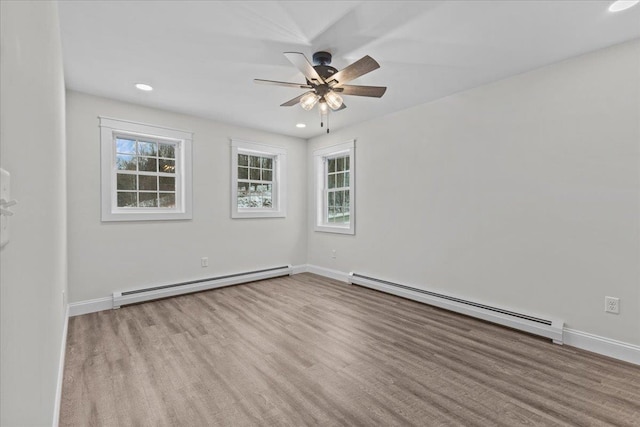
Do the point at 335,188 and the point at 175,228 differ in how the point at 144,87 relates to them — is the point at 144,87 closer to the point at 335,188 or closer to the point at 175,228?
the point at 175,228

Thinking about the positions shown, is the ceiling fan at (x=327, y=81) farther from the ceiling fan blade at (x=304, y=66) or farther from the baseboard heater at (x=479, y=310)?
the baseboard heater at (x=479, y=310)

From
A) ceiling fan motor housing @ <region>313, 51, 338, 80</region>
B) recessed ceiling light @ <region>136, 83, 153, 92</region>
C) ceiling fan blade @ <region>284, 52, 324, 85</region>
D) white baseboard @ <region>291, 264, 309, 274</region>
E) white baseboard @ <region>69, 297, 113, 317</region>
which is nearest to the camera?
ceiling fan blade @ <region>284, 52, 324, 85</region>

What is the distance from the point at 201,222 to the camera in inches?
169

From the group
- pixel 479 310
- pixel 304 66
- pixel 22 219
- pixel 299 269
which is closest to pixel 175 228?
pixel 299 269

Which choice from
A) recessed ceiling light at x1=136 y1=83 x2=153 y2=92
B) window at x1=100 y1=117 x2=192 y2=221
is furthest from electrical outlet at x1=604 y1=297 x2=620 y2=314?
recessed ceiling light at x1=136 y1=83 x2=153 y2=92

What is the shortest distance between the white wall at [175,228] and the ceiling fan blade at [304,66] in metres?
2.45

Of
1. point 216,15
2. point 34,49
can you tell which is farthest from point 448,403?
point 216,15

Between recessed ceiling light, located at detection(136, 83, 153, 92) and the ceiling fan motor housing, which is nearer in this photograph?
the ceiling fan motor housing

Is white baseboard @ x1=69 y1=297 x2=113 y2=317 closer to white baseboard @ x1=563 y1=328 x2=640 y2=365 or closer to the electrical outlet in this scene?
white baseboard @ x1=563 y1=328 x2=640 y2=365

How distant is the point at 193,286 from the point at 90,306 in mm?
1149

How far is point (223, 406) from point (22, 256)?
1499 mm

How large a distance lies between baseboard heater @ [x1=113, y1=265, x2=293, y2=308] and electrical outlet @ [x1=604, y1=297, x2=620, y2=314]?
405 centimetres

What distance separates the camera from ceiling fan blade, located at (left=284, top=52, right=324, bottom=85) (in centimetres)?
208

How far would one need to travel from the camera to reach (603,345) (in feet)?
8.09
